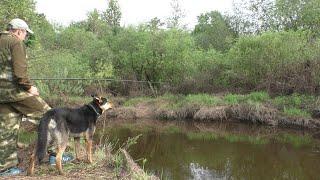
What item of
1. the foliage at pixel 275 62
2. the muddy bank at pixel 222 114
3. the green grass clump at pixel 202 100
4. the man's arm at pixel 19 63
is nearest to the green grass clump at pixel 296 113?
the muddy bank at pixel 222 114

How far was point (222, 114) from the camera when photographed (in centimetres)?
2178

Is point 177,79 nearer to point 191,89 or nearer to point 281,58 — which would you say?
point 191,89

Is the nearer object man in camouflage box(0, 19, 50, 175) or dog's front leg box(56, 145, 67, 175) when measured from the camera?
man in camouflage box(0, 19, 50, 175)

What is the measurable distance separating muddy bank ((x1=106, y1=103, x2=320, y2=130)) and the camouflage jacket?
1570 centimetres

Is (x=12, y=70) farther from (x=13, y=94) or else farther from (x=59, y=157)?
(x=59, y=157)

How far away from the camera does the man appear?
22.3ft

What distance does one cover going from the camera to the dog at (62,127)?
22.4 feet

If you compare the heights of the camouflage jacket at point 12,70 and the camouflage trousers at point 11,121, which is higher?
the camouflage jacket at point 12,70

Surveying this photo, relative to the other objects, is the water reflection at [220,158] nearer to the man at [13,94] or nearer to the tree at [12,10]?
the man at [13,94]

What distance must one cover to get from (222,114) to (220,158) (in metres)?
7.24

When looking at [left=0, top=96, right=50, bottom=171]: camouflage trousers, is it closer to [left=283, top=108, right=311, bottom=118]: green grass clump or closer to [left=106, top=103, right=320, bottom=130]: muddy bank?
[left=106, top=103, right=320, bottom=130]: muddy bank

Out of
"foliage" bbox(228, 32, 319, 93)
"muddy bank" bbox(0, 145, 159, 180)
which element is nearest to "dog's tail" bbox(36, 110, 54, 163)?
"muddy bank" bbox(0, 145, 159, 180)

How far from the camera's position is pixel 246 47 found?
2431cm

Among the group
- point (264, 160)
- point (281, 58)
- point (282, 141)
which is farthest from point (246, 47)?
point (264, 160)
